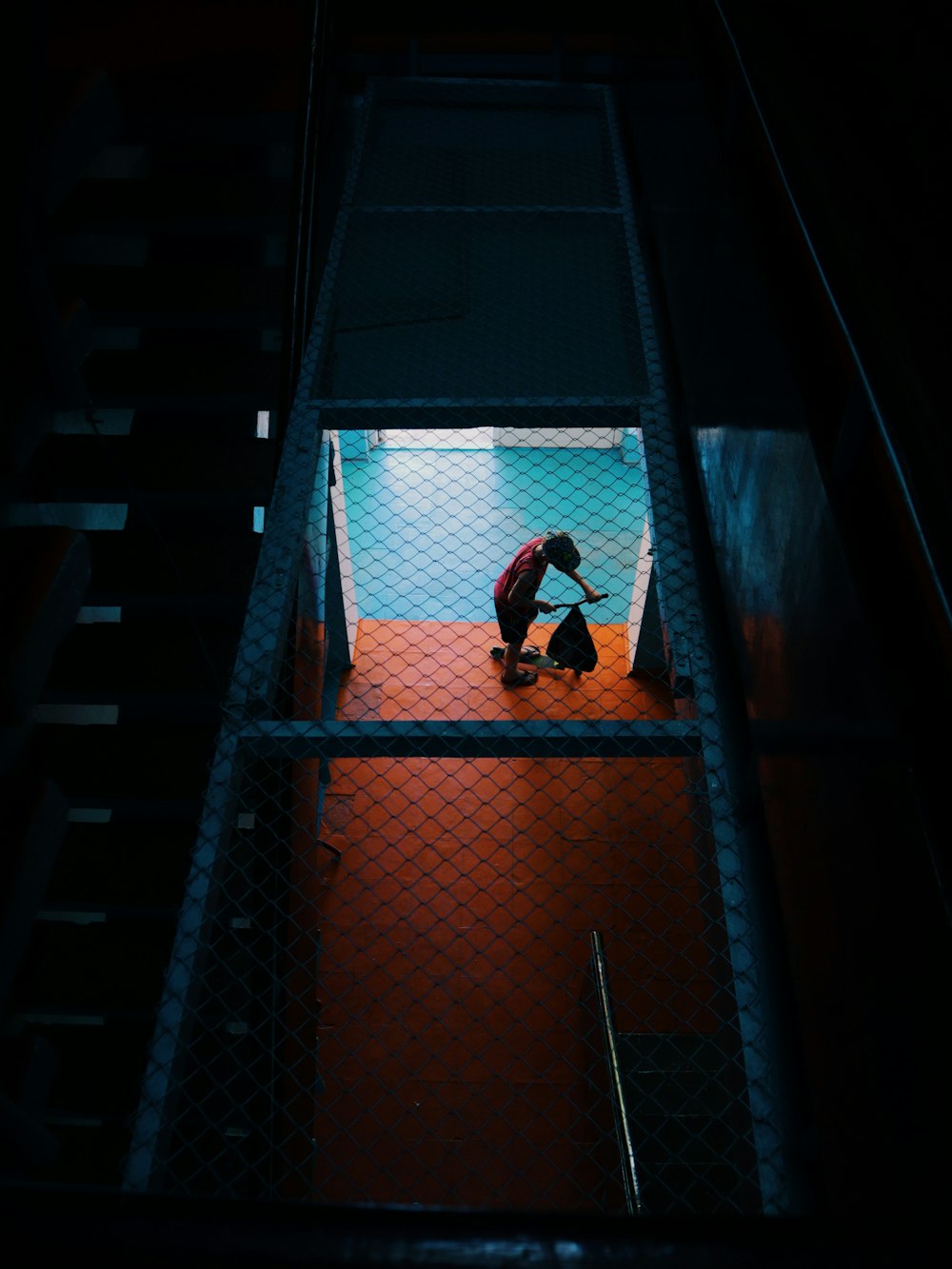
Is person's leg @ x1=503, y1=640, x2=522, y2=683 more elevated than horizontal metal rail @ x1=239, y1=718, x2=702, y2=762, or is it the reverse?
person's leg @ x1=503, y1=640, x2=522, y2=683


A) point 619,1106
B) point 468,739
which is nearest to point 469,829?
point 619,1106

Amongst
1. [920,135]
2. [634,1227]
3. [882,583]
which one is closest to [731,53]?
[920,135]

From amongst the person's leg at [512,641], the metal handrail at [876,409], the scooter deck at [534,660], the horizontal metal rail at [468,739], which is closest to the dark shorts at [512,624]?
the person's leg at [512,641]

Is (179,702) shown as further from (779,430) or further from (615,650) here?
(615,650)

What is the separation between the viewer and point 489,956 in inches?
173

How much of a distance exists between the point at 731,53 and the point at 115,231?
236cm

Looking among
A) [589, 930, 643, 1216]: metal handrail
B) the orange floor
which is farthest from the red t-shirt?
[589, 930, 643, 1216]: metal handrail

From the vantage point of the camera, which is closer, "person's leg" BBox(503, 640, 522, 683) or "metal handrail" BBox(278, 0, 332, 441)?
"metal handrail" BBox(278, 0, 332, 441)

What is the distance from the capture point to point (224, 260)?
12.8 ft

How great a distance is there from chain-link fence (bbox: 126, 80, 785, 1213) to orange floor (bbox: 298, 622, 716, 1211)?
0.07 feet

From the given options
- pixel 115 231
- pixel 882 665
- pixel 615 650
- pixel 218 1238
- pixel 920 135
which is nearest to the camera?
pixel 218 1238

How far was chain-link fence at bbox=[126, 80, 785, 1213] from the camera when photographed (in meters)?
2.26

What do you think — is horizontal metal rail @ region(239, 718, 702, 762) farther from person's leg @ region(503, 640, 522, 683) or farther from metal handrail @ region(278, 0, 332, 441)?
person's leg @ region(503, 640, 522, 683)

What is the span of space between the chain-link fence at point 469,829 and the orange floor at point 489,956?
0.07 ft
